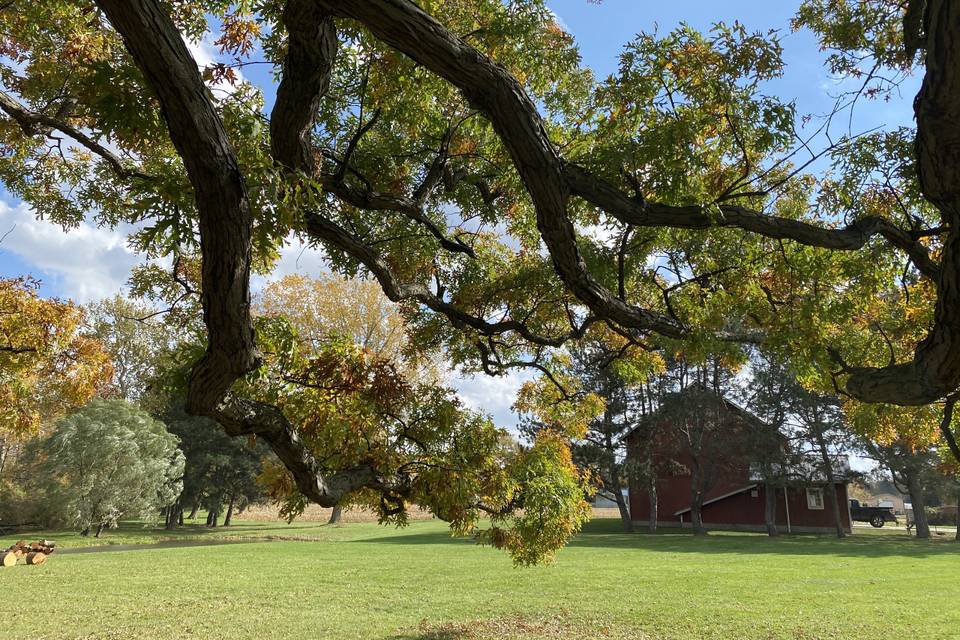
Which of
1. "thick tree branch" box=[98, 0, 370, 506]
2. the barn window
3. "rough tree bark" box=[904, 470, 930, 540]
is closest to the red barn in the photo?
the barn window

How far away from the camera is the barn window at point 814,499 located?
35.5 meters

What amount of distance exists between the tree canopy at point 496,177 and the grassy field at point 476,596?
467 centimetres

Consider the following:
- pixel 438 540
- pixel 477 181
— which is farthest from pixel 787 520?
pixel 477 181

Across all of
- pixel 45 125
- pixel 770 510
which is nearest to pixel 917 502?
pixel 770 510

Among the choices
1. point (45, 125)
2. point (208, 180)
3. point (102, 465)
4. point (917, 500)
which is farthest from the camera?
point (917, 500)

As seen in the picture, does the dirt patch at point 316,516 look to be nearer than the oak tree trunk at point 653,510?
No

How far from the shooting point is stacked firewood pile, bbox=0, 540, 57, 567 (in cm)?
1773

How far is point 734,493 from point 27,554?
113 ft

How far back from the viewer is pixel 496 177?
23.5 feet

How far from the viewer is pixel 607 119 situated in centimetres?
559

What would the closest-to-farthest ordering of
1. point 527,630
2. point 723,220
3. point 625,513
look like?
point 723,220 → point 527,630 → point 625,513

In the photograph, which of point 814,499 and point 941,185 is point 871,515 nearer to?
point 814,499

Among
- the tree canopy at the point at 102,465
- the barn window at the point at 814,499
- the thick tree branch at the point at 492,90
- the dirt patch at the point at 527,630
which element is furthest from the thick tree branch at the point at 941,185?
the barn window at the point at 814,499

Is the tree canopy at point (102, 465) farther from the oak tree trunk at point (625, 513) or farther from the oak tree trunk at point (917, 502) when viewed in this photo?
the oak tree trunk at point (917, 502)
